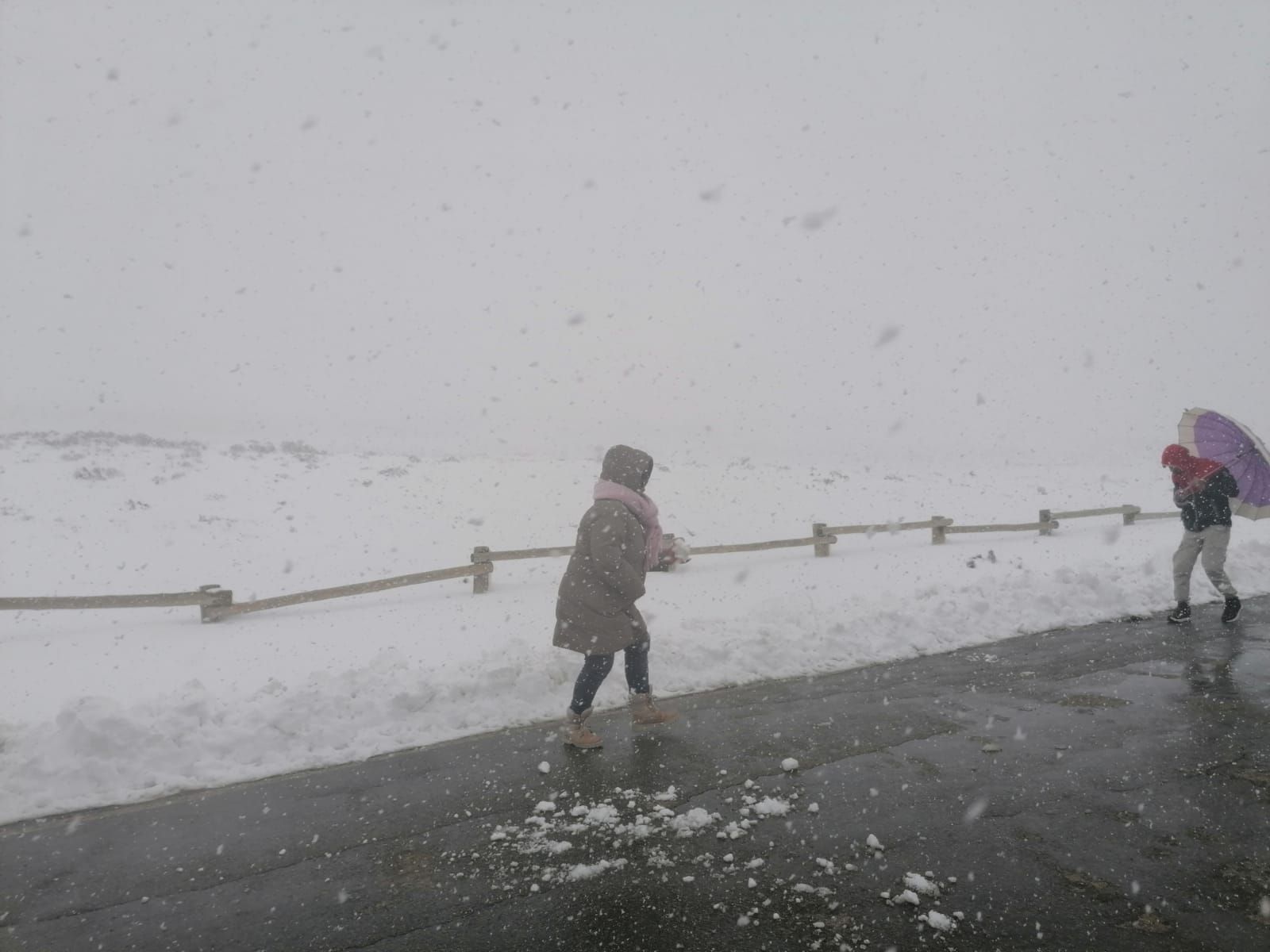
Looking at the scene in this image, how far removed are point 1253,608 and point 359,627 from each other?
11234 mm

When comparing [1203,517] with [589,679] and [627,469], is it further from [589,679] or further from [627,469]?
[589,679]

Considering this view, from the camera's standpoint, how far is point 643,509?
16.0 ft

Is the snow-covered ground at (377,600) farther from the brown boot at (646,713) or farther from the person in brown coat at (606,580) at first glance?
the person in brown coat at (606,580)

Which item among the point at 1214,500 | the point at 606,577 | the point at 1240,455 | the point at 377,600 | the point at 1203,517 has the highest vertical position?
the point at 1240,455

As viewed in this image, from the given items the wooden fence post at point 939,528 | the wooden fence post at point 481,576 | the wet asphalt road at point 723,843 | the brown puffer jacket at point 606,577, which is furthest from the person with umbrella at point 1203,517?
the wooden fence post at point 481,576

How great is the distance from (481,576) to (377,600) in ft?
5.51

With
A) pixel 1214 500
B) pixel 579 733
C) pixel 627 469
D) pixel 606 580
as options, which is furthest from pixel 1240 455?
pixel 579 733

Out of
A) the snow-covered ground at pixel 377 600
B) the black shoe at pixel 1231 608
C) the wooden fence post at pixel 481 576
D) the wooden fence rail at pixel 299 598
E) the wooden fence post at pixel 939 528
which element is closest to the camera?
the snow-covered ground at pixel 377 600

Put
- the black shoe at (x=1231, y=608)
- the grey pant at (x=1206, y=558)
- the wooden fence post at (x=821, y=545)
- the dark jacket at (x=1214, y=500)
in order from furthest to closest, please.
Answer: the wooden fence post at (x=821, y=545) → the black shoe at (x=1231, y=608) → the grey pant at (x=1206, y=558) → the dark jacket at (x=1214, y=500)

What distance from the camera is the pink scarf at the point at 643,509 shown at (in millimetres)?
4820

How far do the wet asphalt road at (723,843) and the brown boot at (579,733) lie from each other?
0.31 ft

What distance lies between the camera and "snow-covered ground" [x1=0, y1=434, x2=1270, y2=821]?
4.87 meters

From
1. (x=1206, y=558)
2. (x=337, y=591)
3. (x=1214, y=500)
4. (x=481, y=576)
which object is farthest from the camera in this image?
(x=481, y=576)

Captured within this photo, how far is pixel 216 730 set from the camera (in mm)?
4816
